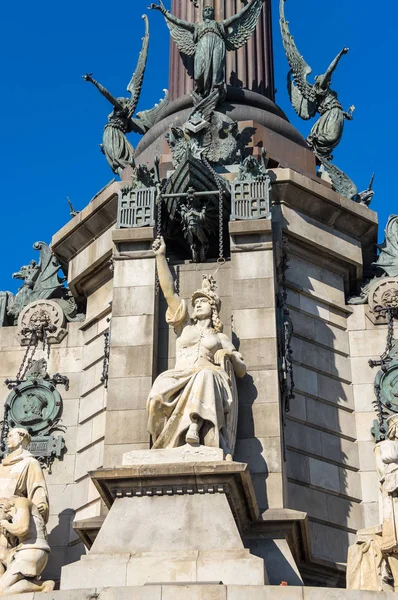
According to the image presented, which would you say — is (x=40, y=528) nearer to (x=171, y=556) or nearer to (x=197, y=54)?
(x=171, y=556)

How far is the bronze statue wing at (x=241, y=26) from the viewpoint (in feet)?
74.3

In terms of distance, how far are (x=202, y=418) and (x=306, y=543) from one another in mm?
2838

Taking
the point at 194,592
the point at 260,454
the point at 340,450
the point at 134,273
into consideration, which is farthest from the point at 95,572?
the point at 340,450

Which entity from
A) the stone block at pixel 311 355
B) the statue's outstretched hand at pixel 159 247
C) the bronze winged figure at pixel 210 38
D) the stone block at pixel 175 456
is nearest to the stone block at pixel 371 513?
the stone block at pixel 311 355

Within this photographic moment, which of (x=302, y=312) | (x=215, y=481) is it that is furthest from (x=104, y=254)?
(x=215, y=481)

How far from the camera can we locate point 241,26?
22.9 metres

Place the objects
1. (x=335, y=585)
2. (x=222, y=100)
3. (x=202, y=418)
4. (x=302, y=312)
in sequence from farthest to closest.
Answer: (x=222, y=100)
(x=302, y=312)
(x=335, y=585)
(x=202, y=418)

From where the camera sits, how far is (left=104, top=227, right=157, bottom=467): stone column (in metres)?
17.1

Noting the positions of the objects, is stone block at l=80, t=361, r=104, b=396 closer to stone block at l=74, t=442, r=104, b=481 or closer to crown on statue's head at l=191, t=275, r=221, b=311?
stone block at l=74, t=442, r=104, b=481

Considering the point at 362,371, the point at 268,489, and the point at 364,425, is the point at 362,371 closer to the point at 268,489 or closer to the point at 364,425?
the point at 364,425

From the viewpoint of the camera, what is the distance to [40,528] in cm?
1570

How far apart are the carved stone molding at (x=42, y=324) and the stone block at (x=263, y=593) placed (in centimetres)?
982

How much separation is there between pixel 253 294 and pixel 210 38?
687 centimetres

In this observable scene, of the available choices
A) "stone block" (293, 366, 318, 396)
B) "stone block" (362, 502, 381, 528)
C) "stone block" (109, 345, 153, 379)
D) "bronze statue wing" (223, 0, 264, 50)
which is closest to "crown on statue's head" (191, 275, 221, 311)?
"stone block" (109, 345, 153, 379)
